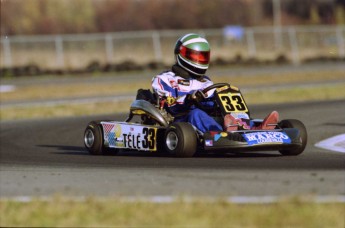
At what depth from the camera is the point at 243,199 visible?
20.1 feet

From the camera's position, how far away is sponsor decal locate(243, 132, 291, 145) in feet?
28.6

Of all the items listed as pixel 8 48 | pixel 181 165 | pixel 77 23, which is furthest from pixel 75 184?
pixel 77 23

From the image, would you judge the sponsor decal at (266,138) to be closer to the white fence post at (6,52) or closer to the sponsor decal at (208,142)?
the sponsor decal at (208,142)

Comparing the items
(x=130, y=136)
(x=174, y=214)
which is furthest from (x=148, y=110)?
(x=174, y=214)

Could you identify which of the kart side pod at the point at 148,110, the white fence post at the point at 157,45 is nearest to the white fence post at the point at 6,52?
the white fence post at the point at 157,45

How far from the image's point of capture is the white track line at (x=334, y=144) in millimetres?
10242

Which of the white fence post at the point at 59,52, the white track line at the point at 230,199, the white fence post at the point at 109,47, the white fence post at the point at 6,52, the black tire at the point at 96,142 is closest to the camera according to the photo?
the white track line at the point at 230,199

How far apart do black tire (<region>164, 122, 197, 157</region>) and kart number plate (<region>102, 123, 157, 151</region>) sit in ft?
1.28

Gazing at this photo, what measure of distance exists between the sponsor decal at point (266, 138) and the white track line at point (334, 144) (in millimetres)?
1224

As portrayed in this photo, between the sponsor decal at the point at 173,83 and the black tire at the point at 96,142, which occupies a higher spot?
the sponsor decal at the point at 173,83

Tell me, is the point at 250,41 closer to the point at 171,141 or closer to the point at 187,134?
the point at 171,141

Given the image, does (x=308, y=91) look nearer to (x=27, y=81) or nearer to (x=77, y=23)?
(x=27, y=81)

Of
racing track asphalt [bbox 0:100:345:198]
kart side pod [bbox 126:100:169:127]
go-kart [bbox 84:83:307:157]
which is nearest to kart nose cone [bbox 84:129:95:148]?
go-kart [bbox 84:83:307:157]

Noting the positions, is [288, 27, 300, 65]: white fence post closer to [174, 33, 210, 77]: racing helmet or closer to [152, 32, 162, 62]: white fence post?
[152, 32, 162, 62]: white fence post
